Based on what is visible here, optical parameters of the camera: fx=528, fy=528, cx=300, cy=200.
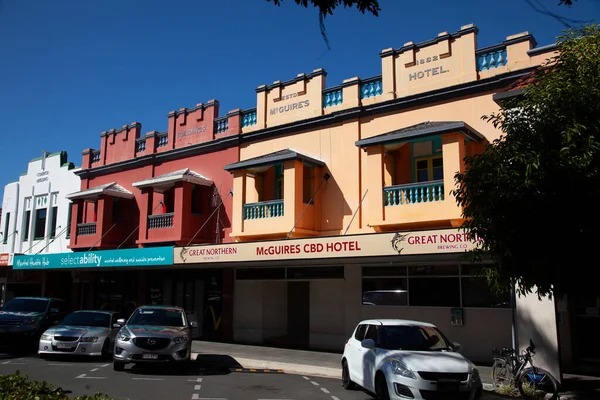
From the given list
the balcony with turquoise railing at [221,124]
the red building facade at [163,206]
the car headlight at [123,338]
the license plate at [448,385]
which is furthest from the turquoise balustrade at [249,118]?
the license plate at [448,385]

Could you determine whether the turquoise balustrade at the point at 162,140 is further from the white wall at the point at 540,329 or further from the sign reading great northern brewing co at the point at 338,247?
the white wall at the point at 540,329

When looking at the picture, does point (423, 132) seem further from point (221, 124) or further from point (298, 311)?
point (221, 124)

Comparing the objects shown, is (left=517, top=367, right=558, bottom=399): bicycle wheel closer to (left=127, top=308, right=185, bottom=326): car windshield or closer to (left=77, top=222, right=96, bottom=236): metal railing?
(left=127, top=308, right=185, bottom=326): car windshield

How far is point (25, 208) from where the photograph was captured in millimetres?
29641

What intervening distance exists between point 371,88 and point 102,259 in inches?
466

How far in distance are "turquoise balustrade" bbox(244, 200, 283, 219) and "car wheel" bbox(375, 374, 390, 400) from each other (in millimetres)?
9359

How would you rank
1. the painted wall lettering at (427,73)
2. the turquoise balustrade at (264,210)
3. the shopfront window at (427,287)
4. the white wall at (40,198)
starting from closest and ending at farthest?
the shopfront window at (427,287) → the painted wall lettering at (427,73) → the turquoise balustrade at (264,210) → the white wall at (40,198)

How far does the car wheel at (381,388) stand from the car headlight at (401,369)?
35cm

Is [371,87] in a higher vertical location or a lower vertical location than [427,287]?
higher

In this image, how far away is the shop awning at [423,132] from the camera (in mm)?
14438

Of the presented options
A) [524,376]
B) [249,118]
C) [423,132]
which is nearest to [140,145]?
[249,118]

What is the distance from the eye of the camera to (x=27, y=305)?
18.0m

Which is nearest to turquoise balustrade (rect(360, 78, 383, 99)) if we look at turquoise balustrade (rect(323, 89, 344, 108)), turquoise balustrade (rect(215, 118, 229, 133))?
turquoise balustrade (rect(323, 89, 344, 108))

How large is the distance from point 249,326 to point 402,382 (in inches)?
462
